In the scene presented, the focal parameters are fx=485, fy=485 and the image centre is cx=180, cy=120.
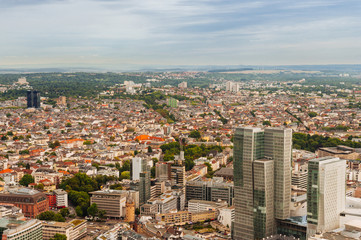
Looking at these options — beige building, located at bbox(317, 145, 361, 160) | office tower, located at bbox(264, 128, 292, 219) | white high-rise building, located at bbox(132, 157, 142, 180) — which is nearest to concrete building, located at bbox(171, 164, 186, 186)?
white high-rise building, located at bbox(132, 157, 142, 180)

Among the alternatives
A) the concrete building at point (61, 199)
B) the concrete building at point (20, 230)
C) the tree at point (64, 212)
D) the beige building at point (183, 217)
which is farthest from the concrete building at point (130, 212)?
the concrete building at point (20, 230)

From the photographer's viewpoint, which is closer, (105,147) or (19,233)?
(19,233)

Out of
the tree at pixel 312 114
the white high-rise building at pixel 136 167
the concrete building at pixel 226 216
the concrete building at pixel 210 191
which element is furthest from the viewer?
the tree at pixel 312 114

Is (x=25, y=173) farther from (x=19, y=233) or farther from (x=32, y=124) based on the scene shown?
(x=32, y=124)

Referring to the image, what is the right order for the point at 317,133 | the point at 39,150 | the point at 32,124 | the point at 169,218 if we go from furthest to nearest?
1. the point at 32,124
2. the point at 317,133
3. the point at 39,150
4. the point at 169,218

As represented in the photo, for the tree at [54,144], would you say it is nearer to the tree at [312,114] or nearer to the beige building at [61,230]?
the beige building at [61,230]

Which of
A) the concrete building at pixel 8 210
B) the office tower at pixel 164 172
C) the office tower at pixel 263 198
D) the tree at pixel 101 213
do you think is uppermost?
the office tower at pixel 263 198

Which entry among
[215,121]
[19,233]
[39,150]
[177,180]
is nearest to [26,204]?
[19,233]
